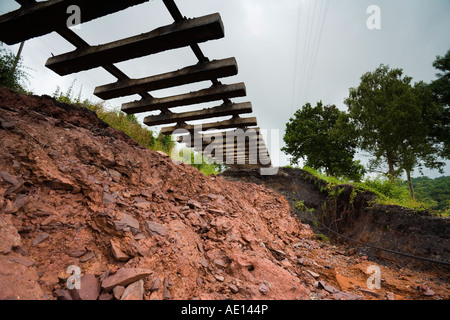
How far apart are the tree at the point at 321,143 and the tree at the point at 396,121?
1.39 m

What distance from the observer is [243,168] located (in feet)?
24.3

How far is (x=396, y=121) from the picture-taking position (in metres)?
13.4

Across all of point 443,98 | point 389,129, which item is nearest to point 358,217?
point 389,129

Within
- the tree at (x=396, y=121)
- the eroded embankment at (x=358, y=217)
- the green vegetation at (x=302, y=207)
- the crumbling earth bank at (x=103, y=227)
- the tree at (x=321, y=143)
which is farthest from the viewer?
the tree at (x=321, y=143)

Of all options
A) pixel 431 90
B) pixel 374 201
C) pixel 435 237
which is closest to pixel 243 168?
pixel 374 201

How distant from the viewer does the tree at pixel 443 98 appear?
13.7 meters

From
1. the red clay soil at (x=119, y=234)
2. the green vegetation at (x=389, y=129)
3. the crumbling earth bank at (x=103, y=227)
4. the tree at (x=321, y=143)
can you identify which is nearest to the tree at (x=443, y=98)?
the green vegetation at (x=389, y=129)

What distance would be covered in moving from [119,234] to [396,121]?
17763mm

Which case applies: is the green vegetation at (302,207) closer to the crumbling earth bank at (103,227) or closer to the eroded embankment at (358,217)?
the eroded embankment at (358,217)

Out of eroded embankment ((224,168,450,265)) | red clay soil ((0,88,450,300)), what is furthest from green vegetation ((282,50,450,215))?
red clay soil ((0,88,450,300))

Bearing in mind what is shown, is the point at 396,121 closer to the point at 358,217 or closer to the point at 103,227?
the point at 358,217

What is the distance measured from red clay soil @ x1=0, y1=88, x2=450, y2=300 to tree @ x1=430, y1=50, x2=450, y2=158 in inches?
674

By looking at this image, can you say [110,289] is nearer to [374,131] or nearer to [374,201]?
[374,201]
